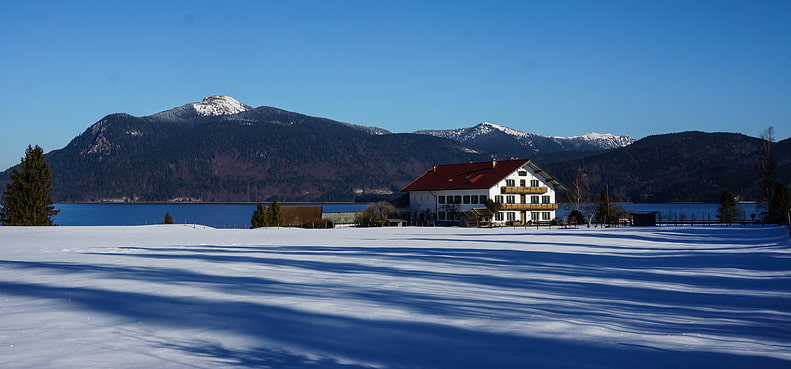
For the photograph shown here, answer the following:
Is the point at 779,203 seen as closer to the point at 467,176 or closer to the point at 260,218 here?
the point at 467,176

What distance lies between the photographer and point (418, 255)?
81.1 ft

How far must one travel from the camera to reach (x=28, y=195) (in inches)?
2082

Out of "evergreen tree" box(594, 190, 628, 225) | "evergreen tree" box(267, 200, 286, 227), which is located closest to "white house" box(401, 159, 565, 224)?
"evergreen tree" box(594, 190, 628, 225)

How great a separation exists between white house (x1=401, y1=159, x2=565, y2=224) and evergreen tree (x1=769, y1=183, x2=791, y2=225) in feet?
77.9

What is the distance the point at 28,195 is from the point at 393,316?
5221 centimetres

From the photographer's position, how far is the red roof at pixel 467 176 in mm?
75750

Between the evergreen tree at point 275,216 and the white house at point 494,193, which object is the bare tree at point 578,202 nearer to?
the white house at point 494,193

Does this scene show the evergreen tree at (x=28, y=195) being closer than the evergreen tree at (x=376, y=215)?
Yes

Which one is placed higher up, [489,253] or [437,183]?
[437,183]

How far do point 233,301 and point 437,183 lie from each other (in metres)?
69.9

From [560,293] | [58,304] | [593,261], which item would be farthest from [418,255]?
[58,304]

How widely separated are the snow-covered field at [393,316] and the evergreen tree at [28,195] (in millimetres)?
37537

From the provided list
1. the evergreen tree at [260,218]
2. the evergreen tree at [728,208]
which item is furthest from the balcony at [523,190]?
the evergreen tree at [260,218]

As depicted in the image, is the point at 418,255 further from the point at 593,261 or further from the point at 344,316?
the point at 344,316
